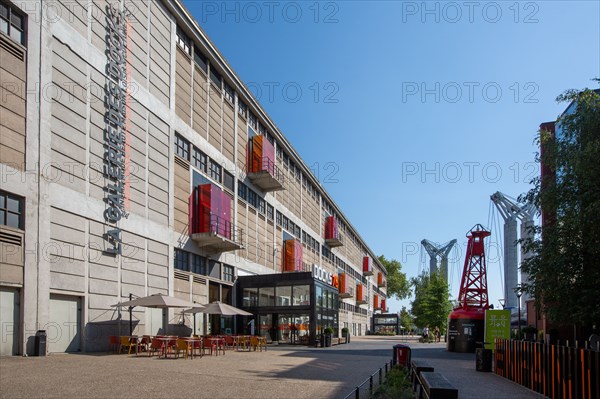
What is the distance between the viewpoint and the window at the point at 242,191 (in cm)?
4442

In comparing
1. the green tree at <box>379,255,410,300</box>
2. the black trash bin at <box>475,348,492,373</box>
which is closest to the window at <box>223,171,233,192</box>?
the black trash bin at <box>475,348,492,373</box>

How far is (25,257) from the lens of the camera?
72.5ft

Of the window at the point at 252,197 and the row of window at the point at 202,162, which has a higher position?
the row of window at the point at 202,162

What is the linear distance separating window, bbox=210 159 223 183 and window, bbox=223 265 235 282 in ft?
19.6

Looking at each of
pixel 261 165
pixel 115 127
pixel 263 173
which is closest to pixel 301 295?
pixel 263 173

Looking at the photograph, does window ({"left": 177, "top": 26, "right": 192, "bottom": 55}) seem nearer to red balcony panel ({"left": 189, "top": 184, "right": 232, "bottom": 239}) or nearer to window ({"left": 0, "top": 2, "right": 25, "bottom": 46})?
red balcony panel ({"left": 189, "top": 184, "right": 232, "bottom": 239})

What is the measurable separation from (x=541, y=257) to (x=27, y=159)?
18.9m

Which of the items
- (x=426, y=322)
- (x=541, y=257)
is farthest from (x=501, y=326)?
(x=426, y=322)

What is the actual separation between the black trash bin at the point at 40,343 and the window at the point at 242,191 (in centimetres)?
2305

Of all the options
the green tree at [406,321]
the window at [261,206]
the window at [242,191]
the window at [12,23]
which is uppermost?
the window at [12,23]

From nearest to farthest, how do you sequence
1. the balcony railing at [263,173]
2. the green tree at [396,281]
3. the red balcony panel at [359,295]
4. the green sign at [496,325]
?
the green sign at [496,325]
the balcony railing at [263,173]
the red balcony panel at [359,295]
the green tree at [396,281]

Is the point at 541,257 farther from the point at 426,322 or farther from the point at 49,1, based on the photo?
the point at 426,322

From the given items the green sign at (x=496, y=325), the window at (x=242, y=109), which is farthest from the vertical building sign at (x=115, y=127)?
the green sign at (x=496, y=325)

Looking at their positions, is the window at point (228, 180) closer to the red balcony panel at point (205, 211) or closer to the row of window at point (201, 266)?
the red balcony panel at point (205, 211)
